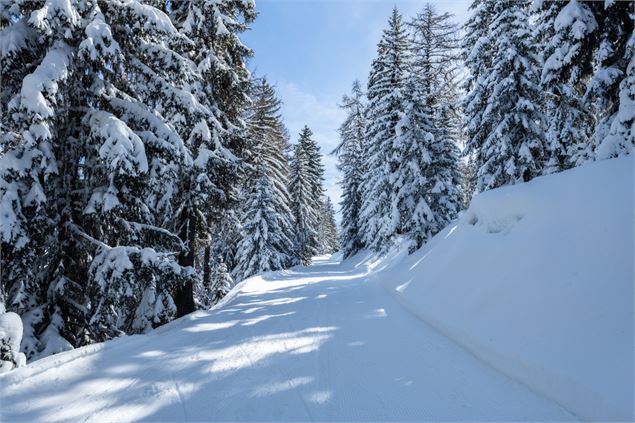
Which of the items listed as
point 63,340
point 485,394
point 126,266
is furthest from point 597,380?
point 63,340

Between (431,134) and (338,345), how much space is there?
41.0 ft

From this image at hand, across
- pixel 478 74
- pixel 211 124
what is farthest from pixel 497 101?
pixel 211 124

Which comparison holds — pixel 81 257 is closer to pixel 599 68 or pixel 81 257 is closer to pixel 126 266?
pixel 126 266

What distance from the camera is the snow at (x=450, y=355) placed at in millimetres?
3504

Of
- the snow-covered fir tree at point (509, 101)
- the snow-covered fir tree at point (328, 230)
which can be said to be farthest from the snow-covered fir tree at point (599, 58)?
the snow-covered fir tree at point (328, 230)

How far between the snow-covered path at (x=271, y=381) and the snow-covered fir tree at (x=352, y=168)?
26.7m

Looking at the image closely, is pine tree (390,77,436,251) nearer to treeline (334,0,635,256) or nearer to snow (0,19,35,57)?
treeline (334,0,635,256)

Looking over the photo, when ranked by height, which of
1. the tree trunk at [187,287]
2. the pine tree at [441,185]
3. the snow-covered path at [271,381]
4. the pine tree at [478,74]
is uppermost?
the pine tree at [478,74]

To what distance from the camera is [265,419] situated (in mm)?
3418

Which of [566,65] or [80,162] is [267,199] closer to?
[80,162]

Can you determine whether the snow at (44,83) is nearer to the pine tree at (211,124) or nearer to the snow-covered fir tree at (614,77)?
the pine tree at (211,124)

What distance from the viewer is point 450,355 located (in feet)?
16.8

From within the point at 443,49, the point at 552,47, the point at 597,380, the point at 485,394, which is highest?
the point at 443,49

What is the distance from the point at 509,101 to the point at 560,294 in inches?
441
